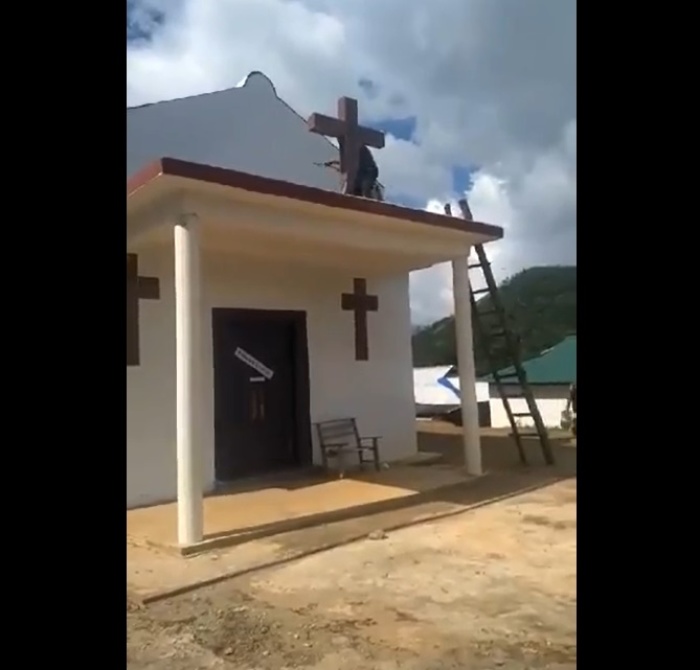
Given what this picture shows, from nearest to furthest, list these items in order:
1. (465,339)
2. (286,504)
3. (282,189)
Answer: (282,189) < (286,504) < (465,339)

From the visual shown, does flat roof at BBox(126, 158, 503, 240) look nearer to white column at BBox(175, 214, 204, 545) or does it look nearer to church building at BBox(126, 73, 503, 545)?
church building at BBox(126, 73, 503, 545)

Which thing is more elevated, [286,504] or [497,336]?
[497,336]

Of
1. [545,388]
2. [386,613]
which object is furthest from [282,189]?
[545,388]

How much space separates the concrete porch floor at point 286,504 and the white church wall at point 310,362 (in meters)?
0.41

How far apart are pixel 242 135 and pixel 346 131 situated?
10.00ft

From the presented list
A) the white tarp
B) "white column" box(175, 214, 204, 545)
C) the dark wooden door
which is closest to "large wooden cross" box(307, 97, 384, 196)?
the dark wooden door

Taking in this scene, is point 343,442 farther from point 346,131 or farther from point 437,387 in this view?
point 437,387

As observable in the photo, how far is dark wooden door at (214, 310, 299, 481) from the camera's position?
7645mm

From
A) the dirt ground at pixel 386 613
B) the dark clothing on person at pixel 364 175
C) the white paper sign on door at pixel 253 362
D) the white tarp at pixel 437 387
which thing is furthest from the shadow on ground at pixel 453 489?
the white tarp at pixel 437 387

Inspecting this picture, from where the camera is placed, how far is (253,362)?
8.01 metres

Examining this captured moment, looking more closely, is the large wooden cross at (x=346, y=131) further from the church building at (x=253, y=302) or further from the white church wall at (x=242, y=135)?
the white church wall at (x=242, y=135)
